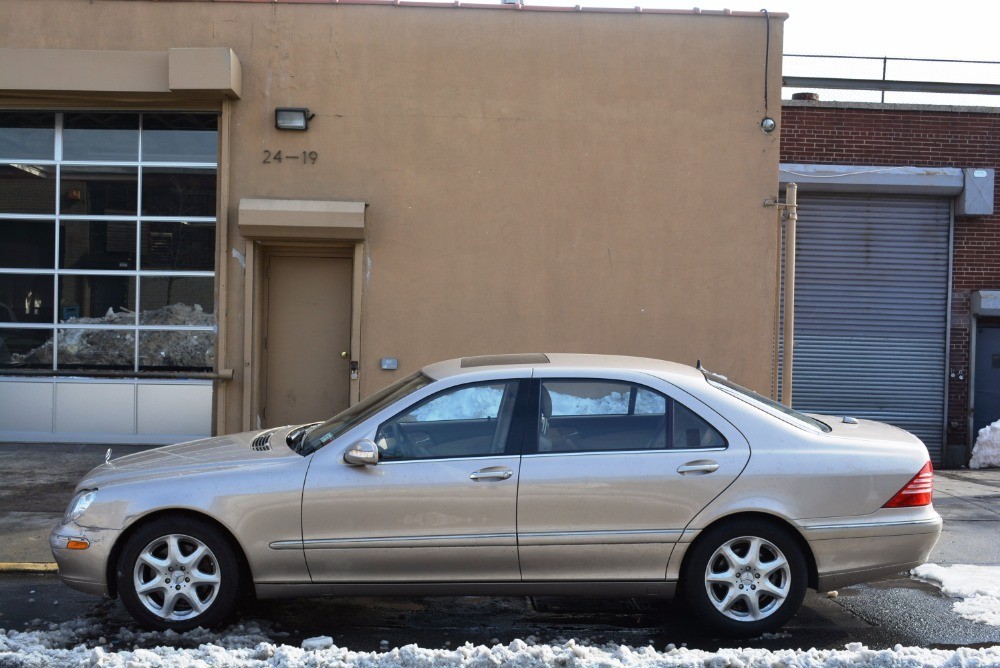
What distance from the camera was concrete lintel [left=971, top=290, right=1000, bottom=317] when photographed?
1304 centimetres

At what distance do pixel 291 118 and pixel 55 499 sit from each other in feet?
15.2

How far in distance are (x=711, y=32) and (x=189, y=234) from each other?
631 cm

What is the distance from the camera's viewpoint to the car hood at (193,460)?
5.19 metres

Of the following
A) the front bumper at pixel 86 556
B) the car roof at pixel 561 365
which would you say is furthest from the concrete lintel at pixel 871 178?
the front bumper at pixel 86 556

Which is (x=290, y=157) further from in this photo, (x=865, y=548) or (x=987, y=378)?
(x=987, y=378)

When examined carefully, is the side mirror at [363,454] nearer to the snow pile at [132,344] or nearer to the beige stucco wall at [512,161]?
the beige stucco wall at [512,161]

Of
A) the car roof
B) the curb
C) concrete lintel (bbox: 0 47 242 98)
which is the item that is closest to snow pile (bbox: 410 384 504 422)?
the car roof

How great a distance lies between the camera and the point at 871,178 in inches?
506

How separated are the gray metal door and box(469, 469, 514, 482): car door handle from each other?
35.6ft

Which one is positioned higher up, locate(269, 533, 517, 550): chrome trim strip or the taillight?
the taillight

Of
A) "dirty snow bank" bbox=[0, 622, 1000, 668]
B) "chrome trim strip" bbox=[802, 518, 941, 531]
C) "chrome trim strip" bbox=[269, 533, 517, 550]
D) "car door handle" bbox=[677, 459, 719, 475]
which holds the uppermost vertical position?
"car door handle" bbox=[677, 459, 719, 475]

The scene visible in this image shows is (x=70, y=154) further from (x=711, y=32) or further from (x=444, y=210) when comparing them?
(x=711, y=32)

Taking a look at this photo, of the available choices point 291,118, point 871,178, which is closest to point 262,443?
point 291,118

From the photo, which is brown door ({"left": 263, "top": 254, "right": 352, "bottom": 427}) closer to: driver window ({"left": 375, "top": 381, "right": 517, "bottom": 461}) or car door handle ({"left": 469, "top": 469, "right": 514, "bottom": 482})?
driver window ({"left": 375, "top": 381, "right": 517, "bottom": 461})
